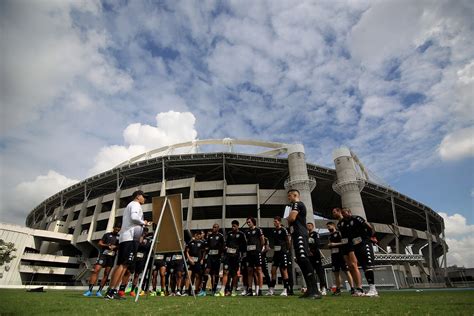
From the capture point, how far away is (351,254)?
22.8 ft

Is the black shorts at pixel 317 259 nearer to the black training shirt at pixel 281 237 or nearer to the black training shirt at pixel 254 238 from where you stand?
the black training shirt at pixel 281 237

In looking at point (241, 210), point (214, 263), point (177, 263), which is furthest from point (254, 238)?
point (241, 210)

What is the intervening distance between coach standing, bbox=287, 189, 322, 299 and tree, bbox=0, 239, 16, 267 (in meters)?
46.1

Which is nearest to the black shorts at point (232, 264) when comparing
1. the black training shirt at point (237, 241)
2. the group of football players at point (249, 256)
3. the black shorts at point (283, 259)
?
the group of football players at point (249, 256)

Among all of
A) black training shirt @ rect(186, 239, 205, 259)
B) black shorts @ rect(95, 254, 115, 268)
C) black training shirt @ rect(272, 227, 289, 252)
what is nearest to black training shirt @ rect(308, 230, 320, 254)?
black training shirt @ rect(272, 227, 289, 252)

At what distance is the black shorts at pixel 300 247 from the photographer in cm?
534

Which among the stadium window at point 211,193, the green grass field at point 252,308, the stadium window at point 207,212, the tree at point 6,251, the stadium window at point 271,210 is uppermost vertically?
the stadium window at point 211,193

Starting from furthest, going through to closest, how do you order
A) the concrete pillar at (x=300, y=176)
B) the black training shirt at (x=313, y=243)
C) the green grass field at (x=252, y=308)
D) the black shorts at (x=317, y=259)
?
1. the concrete pillar at (x=300, y=176)
2. the black training shirt at (x=313, y=243)
3. the black shorts at (x=317, y=259)
4. the green grass field at (x=252, y=308)

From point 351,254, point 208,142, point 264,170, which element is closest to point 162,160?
point 208,142

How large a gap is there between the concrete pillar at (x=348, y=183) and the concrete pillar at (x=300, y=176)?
4.10 meters

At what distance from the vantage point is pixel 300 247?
17.6 feet

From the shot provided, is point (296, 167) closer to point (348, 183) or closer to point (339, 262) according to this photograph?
point (348, 183)

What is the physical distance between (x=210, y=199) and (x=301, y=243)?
104ft

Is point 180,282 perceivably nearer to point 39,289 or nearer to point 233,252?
point 233,252
